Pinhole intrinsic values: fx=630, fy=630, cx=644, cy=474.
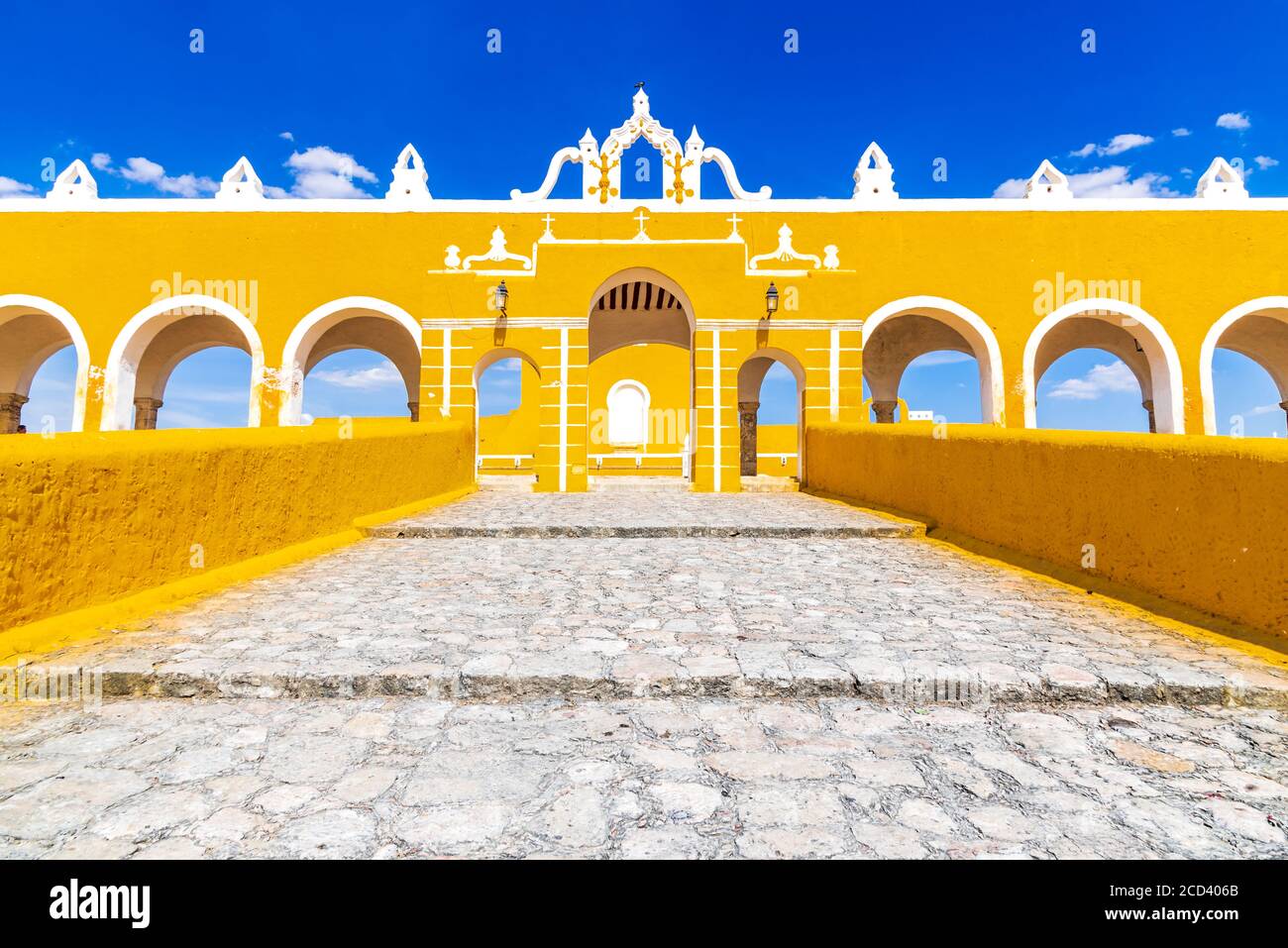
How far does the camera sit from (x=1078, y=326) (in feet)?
51.4

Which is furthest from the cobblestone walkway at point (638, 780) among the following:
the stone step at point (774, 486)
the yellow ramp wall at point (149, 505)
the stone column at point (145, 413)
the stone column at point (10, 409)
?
the stone column at point (10, 409)

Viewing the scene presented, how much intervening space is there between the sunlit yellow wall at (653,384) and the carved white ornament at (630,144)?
32.8ft

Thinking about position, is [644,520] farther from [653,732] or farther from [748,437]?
[748,437]

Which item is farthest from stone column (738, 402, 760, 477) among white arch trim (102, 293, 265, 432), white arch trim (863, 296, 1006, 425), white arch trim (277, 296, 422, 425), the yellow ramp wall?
the yellow ramp wall

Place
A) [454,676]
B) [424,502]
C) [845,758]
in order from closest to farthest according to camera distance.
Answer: [845,758]
[454,676]
[424,502]

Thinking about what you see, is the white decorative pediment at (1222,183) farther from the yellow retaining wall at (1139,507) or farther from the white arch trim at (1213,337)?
the yellow retaining wall at (1139,507)

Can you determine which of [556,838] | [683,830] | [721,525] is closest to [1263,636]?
[683,830]

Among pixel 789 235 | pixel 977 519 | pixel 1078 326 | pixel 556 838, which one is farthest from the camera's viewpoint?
pixel 1078 326

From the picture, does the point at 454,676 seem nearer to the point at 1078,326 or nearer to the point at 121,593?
the point at 121,593

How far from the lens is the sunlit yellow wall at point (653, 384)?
78.7 ft

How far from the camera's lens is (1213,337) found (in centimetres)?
1348

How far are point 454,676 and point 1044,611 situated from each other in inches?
137

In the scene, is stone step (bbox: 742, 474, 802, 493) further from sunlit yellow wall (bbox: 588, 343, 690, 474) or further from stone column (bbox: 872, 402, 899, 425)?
sunlit yellow wall (bbox: 588, 343, 690, 474)

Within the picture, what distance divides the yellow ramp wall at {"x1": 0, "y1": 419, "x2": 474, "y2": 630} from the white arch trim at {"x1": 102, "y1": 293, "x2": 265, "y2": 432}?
29.2ft
